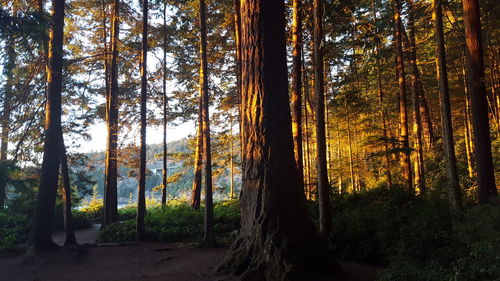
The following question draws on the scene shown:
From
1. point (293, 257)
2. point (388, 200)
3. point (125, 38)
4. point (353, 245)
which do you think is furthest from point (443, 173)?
point (125, 38)

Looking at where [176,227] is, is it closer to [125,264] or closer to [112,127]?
[125,264]

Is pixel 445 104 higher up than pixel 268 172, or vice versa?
pixel 445 104

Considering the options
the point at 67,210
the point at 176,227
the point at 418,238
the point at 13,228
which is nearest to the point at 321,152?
the point at 418,238

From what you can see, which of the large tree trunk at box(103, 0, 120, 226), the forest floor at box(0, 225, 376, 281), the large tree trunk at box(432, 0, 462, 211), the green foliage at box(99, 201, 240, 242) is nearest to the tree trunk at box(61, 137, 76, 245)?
the forest floor at box(0, 225, 376, 281)

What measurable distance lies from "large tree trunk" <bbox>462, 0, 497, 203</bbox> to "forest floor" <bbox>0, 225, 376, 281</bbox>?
3.96 meters

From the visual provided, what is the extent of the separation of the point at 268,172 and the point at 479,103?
642 cm

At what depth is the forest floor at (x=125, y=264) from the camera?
633 centimetres

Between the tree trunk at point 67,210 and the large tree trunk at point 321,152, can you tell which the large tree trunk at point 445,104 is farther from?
the tree trunk at point 67,210

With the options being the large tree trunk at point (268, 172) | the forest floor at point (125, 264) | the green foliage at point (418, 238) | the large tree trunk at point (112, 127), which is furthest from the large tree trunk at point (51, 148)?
the green foliage at point (418, 238)

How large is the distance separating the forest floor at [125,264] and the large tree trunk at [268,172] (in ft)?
2.42

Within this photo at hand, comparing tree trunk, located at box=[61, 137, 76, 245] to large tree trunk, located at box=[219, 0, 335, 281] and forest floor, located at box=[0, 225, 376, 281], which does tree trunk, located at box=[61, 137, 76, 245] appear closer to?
forest floor, located at box=[0, 225, 376, 281]

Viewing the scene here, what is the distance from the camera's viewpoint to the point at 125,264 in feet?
27.7

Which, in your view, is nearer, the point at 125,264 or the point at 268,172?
the point at 268,172

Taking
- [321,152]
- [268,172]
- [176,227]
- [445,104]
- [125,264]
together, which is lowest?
[125,264]
